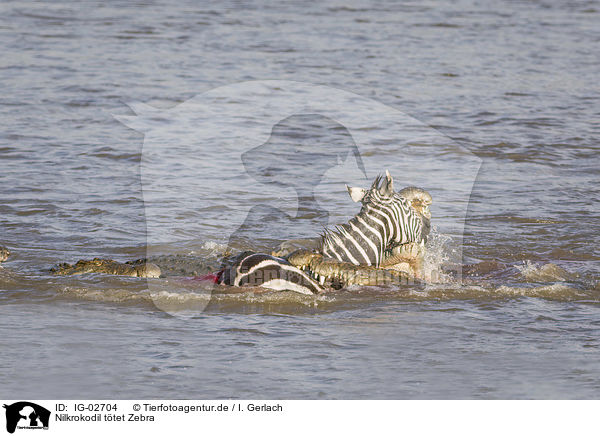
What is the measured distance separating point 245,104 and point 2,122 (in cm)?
388

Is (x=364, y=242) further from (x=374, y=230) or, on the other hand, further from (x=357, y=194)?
(x=357, y=194)

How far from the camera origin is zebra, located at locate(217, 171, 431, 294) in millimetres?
7188

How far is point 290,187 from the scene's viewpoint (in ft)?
37.4

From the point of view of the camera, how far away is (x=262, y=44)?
19.2 m

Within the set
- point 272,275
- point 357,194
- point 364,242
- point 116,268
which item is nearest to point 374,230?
point 364,242

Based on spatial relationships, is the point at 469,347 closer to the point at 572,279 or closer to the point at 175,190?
the point at 572,279

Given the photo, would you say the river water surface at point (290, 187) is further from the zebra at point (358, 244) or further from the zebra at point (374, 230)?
the zebra at point (374, 230)
